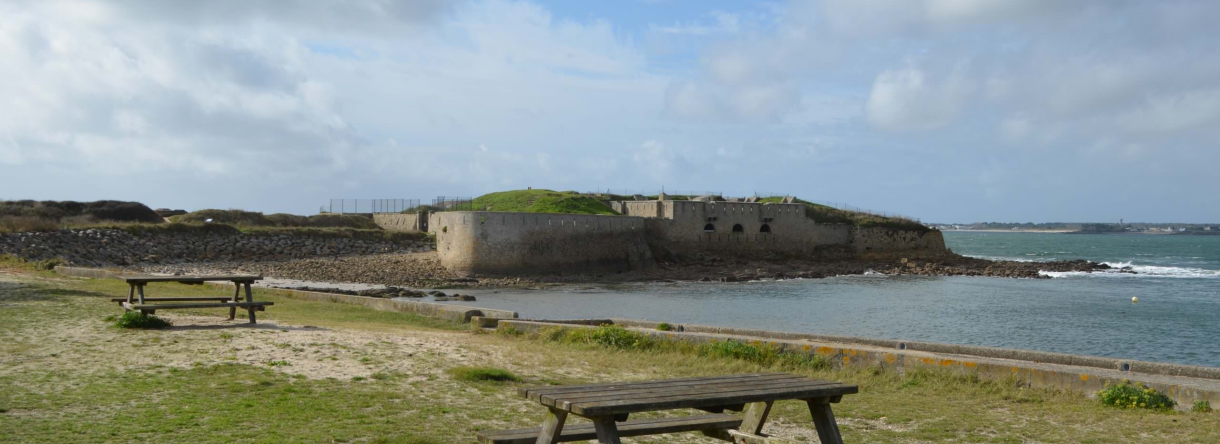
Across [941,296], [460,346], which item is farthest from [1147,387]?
[941,296]

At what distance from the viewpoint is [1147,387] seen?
323 inches

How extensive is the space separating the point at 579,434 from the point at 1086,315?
29.2 metres

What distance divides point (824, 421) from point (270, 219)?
162 feet

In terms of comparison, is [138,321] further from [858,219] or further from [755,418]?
[858,219]

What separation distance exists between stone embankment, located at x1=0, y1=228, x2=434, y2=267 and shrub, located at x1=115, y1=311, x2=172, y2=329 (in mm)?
18571

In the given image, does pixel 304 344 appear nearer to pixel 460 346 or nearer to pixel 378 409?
pixel 460 346

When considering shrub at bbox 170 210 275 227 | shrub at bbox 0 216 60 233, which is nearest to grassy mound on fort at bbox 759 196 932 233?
shrub at bbox 170 210 275 227

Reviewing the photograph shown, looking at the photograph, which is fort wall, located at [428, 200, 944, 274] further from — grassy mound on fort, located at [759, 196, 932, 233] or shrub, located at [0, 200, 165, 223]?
shrub, located at [0, 200, 165, 223]

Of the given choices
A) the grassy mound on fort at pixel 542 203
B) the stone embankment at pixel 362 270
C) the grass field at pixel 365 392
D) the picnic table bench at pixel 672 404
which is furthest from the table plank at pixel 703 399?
the grassy mound on fort at pixel 542 203

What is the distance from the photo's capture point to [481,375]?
897cm

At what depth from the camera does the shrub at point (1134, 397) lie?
8.04 meters

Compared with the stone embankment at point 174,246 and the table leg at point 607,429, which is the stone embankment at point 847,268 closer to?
the stone embankment at point 174,246

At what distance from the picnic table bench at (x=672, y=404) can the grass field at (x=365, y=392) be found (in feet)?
3.84

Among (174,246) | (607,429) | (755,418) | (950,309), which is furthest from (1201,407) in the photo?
(174,246)
